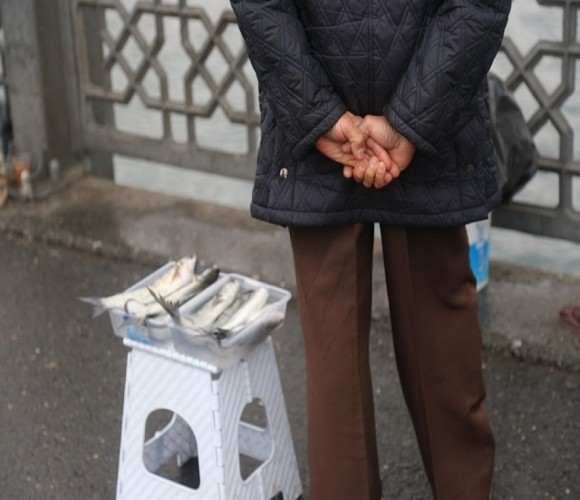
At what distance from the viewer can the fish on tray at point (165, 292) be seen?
11.9 ft

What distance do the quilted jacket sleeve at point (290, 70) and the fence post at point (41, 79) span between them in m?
3.40

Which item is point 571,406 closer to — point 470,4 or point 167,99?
point 470,4

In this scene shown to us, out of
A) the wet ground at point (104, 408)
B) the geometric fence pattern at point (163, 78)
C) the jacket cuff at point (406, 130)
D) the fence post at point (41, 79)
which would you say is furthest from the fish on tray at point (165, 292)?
the fence post at point (41, 79)

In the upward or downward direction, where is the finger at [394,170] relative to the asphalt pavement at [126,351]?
upward

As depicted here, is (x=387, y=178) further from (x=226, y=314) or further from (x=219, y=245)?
(x=219, y=245)

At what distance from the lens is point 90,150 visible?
6633mm

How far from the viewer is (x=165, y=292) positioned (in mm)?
3754

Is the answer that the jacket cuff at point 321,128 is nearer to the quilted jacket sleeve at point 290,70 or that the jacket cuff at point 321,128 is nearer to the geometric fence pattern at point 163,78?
the quilted jacket sleeve at point 290,70

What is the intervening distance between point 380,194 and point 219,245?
102 inches

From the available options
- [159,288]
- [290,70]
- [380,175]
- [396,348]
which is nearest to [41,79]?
[159,288]

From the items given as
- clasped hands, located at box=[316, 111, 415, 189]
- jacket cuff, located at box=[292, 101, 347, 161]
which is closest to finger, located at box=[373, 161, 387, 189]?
clasped hands, located at box=[316, 111, 415, 189]

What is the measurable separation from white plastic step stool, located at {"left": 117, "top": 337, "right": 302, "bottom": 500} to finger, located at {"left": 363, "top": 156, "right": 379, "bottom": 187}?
2.53 feet

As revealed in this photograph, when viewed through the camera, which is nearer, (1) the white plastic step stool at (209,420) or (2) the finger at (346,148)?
(2) the finger at (346,148)

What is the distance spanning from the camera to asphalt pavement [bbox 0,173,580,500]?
160 inches
